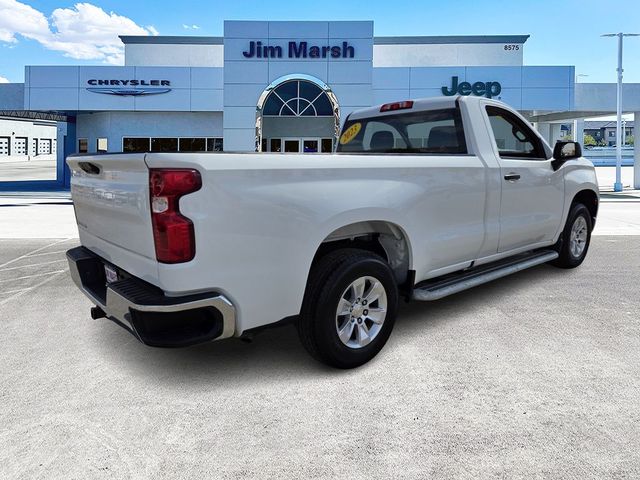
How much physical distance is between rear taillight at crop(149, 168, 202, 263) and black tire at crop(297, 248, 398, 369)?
914 millimetres

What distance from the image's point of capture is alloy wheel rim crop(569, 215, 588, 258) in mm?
6680

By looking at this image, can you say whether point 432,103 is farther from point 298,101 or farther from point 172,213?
point 298,101

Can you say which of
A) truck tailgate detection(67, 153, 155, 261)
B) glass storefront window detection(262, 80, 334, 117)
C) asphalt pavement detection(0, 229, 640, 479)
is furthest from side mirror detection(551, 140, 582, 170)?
glass storefront window detection(262, 80, 334, 117)

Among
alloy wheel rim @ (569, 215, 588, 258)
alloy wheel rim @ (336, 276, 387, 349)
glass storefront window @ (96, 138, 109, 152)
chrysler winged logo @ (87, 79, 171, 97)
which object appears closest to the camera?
alloy wheel rim @ (336, 276, 387, 349)

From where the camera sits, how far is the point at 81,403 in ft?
10.6

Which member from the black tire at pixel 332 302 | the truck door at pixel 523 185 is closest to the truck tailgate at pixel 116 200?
the black tire at pixel 332 302

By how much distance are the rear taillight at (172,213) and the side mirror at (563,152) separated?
4.33 meters

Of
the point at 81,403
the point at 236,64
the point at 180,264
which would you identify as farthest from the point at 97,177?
the point at 236,64

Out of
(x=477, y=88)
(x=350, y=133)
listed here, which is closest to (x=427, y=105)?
(x=350, y=133)

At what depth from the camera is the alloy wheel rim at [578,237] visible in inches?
263

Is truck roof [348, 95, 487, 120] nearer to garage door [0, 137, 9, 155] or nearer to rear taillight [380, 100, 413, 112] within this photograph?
rear taillight [380, 100, 413, 112]

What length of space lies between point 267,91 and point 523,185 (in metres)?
20.5

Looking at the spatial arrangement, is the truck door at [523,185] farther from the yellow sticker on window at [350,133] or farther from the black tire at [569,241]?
the yellow sticker on window at [350,133]

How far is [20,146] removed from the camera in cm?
7606
